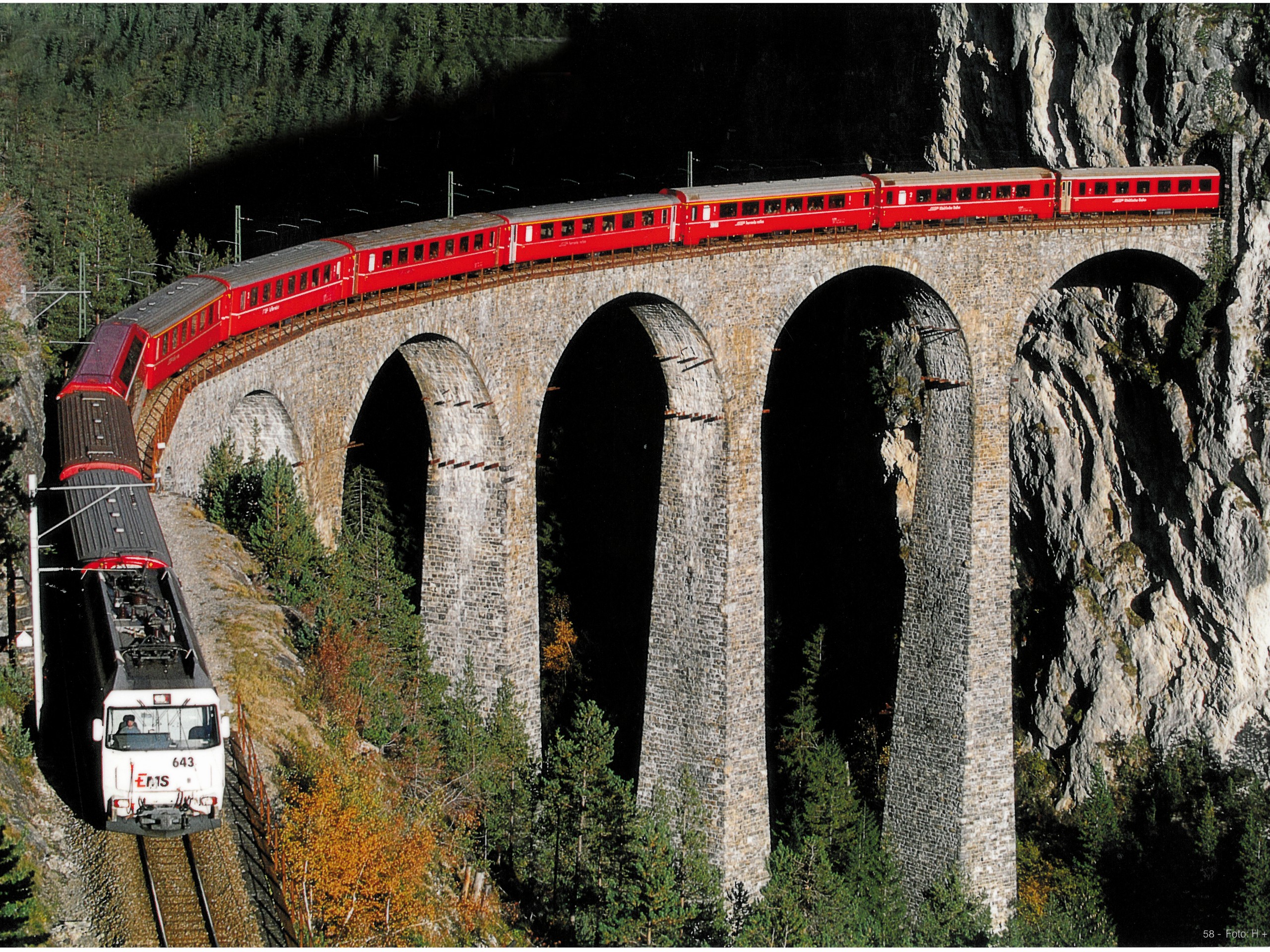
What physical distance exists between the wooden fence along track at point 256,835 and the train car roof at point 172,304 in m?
10.2

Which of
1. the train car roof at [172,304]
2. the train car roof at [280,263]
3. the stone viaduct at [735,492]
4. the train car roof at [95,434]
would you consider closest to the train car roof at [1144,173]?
the stone viaduct at [735,492]

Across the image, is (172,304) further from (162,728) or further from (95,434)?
(162,728)

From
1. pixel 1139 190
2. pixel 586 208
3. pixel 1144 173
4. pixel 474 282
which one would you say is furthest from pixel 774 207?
pixel 1144 173

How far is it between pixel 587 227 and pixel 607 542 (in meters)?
21.8

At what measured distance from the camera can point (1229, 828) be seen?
56.4 metres

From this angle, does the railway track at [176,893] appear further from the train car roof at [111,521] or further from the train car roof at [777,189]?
the train car roof at [777,189]

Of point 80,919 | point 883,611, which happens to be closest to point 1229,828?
point 883,611

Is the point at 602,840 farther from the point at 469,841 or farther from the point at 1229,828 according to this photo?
the point at 1229,828

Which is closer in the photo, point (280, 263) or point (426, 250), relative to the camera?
point (280, 263)

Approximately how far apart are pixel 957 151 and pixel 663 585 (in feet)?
61.8

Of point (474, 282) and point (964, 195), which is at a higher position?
point (964, 195)

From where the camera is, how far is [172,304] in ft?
138

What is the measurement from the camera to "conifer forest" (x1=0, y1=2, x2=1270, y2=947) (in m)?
41.9

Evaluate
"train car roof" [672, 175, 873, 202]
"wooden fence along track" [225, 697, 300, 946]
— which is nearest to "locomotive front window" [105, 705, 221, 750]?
"wooden fence along track" [225, 697, 300, 946]
